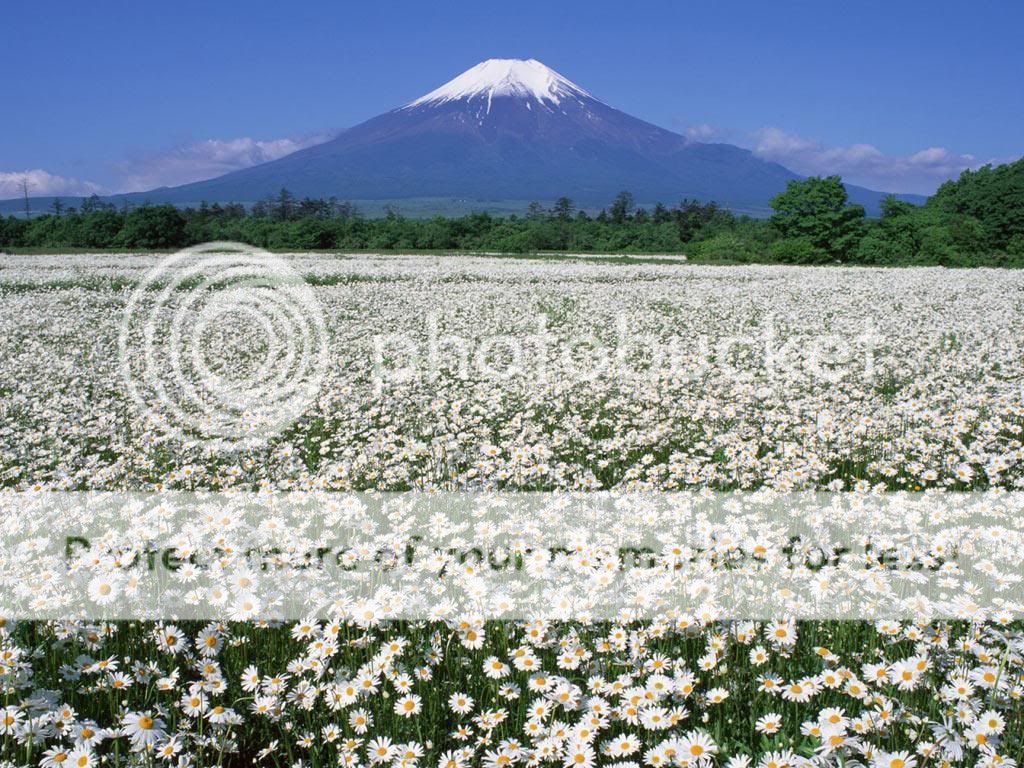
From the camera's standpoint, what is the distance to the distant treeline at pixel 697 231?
55.2m

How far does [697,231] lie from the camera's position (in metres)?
83.8

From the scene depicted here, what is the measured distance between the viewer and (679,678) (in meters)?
2.89

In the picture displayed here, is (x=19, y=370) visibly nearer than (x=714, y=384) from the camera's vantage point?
No

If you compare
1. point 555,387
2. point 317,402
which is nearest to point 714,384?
point 555,387

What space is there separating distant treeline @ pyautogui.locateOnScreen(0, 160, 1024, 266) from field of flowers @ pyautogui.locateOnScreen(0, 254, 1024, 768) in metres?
41.9

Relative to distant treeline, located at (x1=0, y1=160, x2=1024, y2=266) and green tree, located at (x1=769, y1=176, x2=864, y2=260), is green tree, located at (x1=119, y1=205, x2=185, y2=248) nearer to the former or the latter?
distant treeline, located at (x1=0, y1=160, x2=1024, y2=266)

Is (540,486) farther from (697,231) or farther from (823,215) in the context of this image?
(697,231)

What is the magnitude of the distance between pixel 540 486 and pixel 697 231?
82928 millimetres

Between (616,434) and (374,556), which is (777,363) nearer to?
(616,434)

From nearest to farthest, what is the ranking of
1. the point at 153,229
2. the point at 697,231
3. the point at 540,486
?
the point at 540,486 → the point at 153,229 → the point at 697,231

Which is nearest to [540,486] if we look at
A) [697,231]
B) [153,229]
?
[697,231]

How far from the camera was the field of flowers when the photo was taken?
2.65m

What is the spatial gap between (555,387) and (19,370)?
354 inches

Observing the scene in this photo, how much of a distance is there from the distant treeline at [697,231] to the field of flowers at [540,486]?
4189 centimetres
